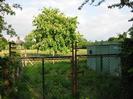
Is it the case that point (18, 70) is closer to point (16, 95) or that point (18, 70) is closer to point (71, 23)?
point (16, 95)

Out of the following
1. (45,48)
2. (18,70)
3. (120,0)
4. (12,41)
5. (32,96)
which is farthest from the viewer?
(45,48)

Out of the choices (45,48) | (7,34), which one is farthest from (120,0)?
(45,48)

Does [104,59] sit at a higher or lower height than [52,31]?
lower

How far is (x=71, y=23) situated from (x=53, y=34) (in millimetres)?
4065

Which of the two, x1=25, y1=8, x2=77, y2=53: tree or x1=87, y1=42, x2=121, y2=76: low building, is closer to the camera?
x1=87, y1=42, x2=121, y2=76: low building

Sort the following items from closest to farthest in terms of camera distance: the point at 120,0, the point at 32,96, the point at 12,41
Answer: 1. the point at 120,0
2. the point at 12,41
3. the point at 32,96

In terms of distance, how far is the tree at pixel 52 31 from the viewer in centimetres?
5319

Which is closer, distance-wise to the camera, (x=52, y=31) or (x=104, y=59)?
(x=104, y=59)

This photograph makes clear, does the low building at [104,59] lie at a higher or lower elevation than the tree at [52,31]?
lower

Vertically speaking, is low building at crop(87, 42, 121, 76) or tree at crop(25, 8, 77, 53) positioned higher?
tree at crop(25, 8, 77, 53)

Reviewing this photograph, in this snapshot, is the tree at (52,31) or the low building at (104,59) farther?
the tree at (52,31)

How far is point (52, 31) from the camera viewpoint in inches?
2112

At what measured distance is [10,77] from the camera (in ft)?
39.1

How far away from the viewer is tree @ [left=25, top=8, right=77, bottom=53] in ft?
174
